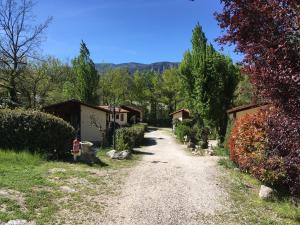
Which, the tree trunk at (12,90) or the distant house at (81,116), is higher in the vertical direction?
the tree trunk at (12,90)

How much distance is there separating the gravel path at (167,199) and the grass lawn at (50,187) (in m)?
0.56

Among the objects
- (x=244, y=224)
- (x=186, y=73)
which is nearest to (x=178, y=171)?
(x=244, y=224)

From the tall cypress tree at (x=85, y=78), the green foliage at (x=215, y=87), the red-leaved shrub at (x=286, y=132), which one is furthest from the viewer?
the tall cypress tree at (x=85, y=78)

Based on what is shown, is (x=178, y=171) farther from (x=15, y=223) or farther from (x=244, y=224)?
(x=15, y=223)

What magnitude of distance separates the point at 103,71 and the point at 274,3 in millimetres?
74829

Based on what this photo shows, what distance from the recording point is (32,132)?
17.2 m

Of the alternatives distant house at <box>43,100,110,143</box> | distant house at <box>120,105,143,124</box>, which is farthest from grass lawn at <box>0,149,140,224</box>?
distant house at <box>120,105,143,124</box>

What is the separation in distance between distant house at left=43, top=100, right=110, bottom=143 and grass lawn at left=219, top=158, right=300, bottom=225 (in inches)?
744

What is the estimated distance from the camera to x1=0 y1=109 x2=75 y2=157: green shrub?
1700 cm

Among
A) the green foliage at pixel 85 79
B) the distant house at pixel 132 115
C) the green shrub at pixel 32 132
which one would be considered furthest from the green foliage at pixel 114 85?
the green shrub at pixel 32 132

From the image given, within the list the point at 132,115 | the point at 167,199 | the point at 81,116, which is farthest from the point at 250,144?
the point at 132,115

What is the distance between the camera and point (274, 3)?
4.93 meters

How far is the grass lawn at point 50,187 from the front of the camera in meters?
8.41

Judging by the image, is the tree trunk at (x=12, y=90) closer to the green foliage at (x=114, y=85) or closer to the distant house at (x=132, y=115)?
the distant house at (x=132, y=115)
